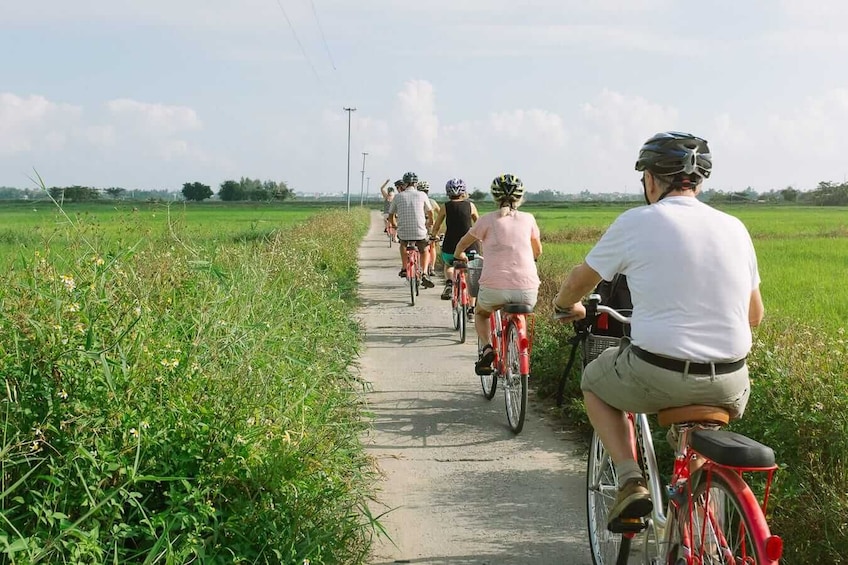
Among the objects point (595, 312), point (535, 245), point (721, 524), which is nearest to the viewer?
point (721, 524)

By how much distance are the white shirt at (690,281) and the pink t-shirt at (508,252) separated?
3.77 m

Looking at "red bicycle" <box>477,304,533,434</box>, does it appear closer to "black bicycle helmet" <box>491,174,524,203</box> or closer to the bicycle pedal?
"black bicycle helmet" <box>491,174,524,203</box>

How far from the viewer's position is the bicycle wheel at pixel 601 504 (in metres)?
3.92

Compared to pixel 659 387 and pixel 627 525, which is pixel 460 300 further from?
pixel 659 387

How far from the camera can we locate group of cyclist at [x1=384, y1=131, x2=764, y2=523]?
9.42 ft

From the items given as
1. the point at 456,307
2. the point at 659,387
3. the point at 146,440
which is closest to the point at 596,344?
the point at 659,387

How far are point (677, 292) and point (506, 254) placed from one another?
3963 mm

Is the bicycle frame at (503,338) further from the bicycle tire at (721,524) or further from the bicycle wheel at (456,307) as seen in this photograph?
the bicycle wheel at (456,307)

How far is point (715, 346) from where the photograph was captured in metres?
2.86

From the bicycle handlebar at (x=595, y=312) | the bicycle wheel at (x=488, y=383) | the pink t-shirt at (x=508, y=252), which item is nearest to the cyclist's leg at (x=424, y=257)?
the bicycle wheel at (x=488, y=383)

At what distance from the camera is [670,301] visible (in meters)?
2.90

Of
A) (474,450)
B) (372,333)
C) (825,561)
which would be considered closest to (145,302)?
(474,450)

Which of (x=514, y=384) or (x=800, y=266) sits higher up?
(x=800, y=266)

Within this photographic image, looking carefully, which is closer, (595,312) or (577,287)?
(577,287)
